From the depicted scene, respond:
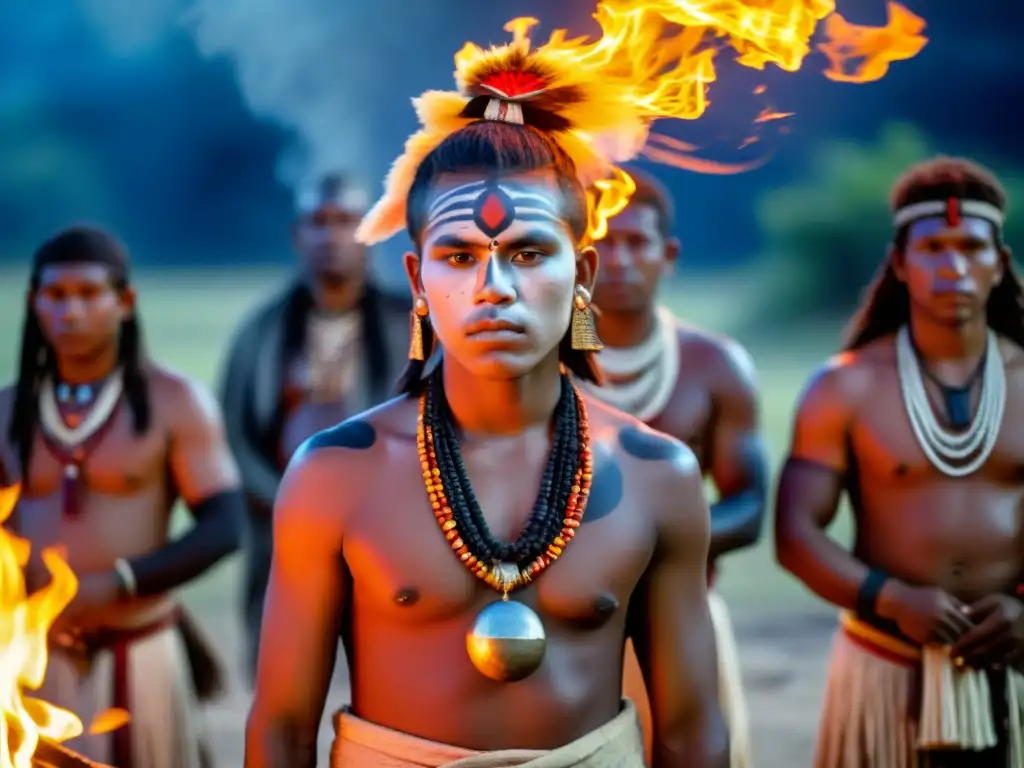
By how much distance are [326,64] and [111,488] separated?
2.72m

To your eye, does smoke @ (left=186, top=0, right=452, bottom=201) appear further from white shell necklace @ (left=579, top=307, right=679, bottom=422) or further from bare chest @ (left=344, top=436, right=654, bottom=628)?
bare chest @ (left=344, top=436, right=654, bottom=628)

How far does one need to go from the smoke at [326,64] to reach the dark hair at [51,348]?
2.35 feet

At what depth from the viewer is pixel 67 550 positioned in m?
4.80

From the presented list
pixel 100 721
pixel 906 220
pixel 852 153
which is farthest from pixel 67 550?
pixel 852 153

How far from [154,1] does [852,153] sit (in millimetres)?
5468

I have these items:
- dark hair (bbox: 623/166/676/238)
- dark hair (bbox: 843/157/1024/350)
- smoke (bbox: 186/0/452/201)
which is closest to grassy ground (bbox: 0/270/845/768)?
smoke (bbox: 186/0/452/201)

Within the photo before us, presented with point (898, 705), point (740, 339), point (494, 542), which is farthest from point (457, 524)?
point (740, 339)

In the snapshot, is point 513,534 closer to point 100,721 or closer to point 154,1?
point 100,721

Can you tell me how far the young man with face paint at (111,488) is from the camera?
479cm

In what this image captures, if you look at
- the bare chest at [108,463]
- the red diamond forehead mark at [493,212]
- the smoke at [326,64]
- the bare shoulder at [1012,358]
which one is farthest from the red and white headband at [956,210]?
the bare chest at [108,463]

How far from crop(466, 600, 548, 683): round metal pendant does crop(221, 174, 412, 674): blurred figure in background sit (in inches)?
145

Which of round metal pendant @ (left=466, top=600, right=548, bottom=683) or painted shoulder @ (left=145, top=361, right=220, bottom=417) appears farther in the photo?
painted shoulder @ (left=145, top=361, right=220, bottom=417)

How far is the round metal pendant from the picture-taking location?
2.73 meters

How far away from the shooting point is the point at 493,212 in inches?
113
